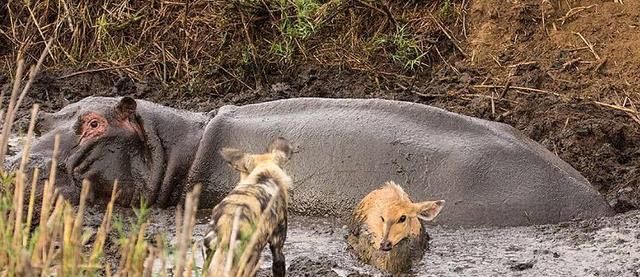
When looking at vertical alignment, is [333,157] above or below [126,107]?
below

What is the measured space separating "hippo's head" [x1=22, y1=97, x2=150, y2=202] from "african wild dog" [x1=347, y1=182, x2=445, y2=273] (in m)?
1.61

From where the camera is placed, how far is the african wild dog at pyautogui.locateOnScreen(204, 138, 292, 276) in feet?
11.9

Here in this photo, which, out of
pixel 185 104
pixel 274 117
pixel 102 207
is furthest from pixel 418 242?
pixel 185 104

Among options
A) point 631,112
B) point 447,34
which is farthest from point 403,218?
point 447,34

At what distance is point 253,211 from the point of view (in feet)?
12.7

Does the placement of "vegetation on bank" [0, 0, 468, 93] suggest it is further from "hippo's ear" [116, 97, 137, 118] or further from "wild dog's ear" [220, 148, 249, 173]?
"wild dog's ear" [220, 148, 249, 173]

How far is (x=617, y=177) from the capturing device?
6.79 metres

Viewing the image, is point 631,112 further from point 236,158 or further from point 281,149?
point 236,158

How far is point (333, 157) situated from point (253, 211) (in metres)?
2.32

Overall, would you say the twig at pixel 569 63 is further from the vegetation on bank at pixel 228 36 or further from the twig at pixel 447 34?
the vegetation on bank at pixel 228 36

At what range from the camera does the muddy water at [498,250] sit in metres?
5.04

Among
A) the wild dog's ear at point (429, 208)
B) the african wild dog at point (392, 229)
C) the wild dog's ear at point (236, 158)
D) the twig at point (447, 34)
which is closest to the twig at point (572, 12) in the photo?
the twig at point (447, 34)

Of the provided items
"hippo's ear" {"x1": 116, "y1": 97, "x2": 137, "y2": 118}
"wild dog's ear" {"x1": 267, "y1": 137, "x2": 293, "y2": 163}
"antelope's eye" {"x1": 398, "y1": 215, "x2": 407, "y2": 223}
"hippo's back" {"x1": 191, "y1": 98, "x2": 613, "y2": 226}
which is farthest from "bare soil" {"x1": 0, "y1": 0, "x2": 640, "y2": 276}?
"wild dog's ear" {"x1": 267, "y1": 137, "x2": 293, "y2": 163}

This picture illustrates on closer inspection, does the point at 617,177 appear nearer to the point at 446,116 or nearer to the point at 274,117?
the point at 446,116
